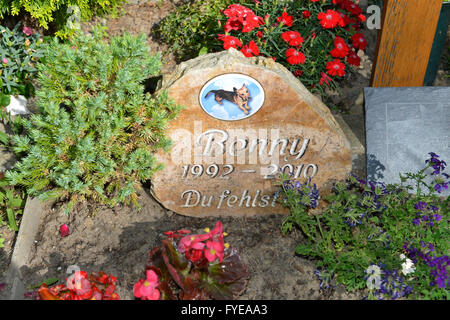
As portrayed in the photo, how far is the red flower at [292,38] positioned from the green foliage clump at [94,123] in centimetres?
128

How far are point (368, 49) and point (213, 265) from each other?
10.3 ft

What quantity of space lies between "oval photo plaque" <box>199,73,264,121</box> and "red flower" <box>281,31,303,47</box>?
0.94 m

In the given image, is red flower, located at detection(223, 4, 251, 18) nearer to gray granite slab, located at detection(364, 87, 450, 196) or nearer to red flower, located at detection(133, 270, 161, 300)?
gray granite slab, located at detection(364, 87, 450, 196)

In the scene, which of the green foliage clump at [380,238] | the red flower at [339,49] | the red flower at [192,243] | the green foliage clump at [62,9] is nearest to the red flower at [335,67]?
the red flower at [339,49]

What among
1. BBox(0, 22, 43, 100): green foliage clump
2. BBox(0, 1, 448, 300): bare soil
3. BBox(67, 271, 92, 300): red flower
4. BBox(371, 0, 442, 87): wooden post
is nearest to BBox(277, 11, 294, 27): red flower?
BBox(371, 0, 442, 87): wooden post

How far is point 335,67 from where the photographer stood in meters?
4.37

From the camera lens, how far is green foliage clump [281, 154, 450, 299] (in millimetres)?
3107

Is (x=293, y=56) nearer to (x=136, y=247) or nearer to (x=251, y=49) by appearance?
(x=251, y=49)

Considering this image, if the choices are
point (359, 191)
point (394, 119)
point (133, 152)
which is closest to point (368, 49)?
point (394, 119)

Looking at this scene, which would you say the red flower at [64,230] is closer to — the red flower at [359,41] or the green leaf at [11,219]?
the green leaf at [11,219]

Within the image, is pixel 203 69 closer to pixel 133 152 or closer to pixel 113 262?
pixel 133 152

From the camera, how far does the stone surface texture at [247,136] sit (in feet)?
11.5

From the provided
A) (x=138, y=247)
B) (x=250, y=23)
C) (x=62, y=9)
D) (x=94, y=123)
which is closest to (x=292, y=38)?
(x=250, y=23)

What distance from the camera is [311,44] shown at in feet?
14.5
